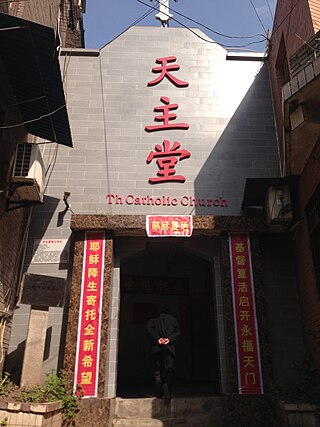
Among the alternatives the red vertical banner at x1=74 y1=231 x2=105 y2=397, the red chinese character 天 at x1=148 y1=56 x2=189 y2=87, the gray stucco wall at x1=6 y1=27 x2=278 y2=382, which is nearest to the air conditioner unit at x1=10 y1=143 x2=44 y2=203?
the gray stucco wall at x1=6 y1=27 x2=278 y2=382

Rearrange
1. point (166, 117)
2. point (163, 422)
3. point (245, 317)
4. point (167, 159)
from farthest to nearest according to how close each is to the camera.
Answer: point (166, 117) < point (167, 159) < point (245, 317) < point (163, 422)

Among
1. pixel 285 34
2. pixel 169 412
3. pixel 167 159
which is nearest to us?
pixel 169 412

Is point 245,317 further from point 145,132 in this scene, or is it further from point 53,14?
point 53,14

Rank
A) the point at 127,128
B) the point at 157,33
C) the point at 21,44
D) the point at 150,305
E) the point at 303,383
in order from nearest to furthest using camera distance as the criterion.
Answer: the point at 21,44, the point at 303,383, the point at 127,128, the point at 157,33, the point at 150,305

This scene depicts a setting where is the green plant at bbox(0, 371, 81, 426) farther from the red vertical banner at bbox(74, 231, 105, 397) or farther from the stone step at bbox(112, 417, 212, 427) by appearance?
the stone step at bbox(112, 417, 212, 427)

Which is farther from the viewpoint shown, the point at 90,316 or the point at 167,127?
the point at 167,127

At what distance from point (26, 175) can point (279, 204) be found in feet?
14.1

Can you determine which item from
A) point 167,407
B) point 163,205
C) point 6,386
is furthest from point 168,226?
point 6,386

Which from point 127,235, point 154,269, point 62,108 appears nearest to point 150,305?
point 154,269

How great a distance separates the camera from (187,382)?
33.3 ft

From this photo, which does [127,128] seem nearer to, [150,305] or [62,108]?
[62,108]

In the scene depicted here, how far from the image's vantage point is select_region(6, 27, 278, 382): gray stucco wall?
305 inches

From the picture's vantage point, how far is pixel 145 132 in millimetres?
8375

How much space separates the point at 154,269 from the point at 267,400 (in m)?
5.65
